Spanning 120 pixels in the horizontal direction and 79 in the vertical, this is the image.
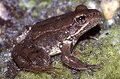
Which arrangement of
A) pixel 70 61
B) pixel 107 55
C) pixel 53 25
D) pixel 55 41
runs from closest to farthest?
pixel 70 61 → pixel 107 55 → pixel 53 25 → pixel 55 41

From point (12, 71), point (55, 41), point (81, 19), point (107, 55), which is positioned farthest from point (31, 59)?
point (107, 55)

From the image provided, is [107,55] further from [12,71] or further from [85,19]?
[12,71]

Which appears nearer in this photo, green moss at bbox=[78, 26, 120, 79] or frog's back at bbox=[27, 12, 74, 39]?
green moss at bbox=[78, 26, 120, 79]

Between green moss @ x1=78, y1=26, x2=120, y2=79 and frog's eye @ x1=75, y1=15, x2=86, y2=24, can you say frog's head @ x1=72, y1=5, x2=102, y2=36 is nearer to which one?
frog's eye @ x1=75, y1=15, x2=86, y2=24

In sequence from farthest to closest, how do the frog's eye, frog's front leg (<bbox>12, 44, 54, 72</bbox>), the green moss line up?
the frog's eye, frog's front leg (<bbox>12, 44, 54, 72</bbox>), the green moss

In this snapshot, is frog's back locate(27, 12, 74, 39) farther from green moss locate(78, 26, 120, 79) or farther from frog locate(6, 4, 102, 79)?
green moss locate(78, 26, 120, 79)

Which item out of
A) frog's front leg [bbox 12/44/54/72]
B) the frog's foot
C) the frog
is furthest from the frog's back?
the frog's foot

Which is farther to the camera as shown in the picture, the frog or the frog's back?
the frog's back

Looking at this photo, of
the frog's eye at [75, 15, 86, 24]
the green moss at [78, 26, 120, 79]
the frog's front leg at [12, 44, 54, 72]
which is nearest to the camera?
the green moss at [78, 26, 120, 79]

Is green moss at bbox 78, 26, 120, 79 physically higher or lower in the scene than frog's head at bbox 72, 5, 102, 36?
lower
